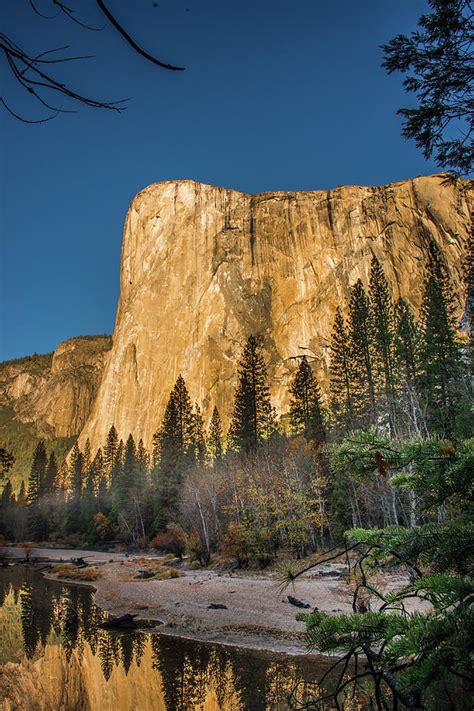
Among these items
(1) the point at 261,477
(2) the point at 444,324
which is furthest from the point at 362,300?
(1) the point at 261,477

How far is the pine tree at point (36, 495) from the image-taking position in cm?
7000

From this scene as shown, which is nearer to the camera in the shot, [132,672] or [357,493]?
[132,672]

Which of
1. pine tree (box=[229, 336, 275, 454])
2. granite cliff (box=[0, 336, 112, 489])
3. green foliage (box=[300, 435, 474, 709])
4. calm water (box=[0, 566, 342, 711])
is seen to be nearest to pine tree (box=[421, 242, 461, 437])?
pine tree (box=[229, 336, 275, 454])

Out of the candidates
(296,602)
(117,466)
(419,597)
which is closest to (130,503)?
A: (117,466)

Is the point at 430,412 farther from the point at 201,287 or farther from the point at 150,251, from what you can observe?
the point at 150,251

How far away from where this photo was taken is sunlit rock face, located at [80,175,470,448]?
271 feet

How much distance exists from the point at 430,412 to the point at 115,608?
23.5 metres

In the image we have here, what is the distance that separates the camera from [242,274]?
91.4 m

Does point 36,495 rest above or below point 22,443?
below

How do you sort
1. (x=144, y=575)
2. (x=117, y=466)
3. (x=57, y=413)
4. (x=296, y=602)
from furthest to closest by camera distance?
(x=57, y=413) < (x=117, y=466) < (x=144, y=575) < (x=296, y=602)

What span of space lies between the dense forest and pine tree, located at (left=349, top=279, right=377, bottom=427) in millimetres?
132

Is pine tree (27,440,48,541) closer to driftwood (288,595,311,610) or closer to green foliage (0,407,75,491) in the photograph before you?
driftwood (288,595,311,610)

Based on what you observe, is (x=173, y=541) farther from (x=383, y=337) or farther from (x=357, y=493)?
(x=383, y=337)

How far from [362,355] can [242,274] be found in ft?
173
